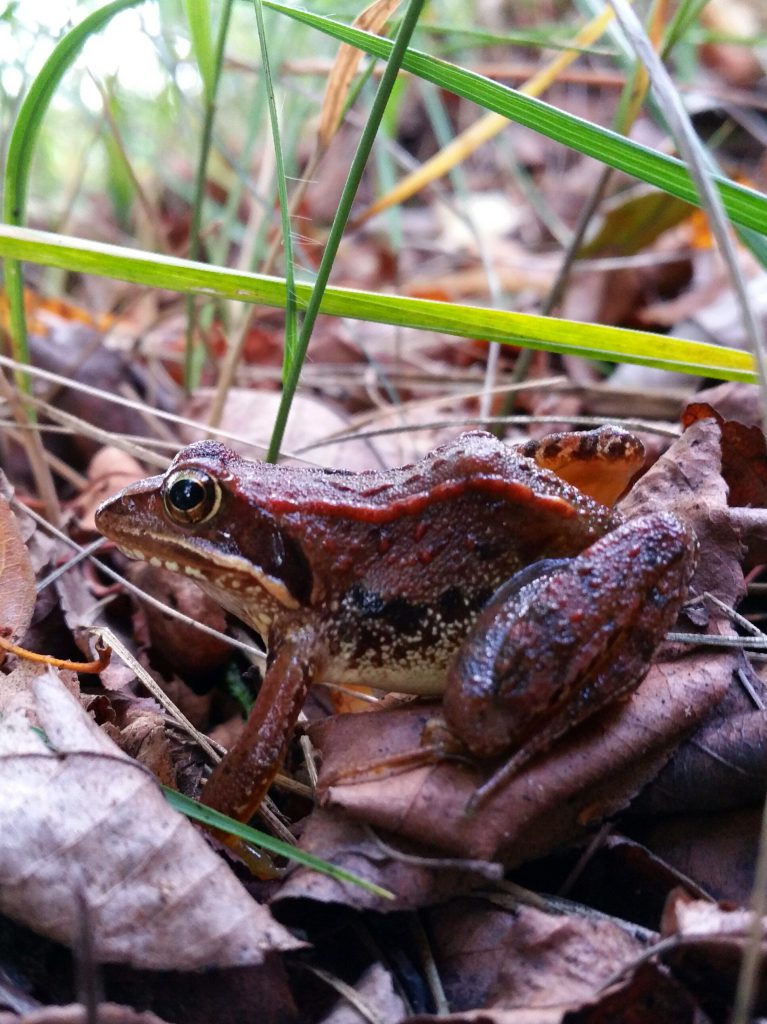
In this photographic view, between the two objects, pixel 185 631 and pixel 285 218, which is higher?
pixel 285 218

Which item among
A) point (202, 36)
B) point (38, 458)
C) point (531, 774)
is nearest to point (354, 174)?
point (202, 36)

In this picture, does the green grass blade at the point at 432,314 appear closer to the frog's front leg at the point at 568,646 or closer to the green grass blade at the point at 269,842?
the frog's front leg at the point at 568,646

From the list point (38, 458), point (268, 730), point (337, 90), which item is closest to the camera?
point (268, 730)

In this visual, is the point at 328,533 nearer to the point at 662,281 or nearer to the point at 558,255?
the point at 662,281

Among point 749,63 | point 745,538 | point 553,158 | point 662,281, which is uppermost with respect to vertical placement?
point 749,63

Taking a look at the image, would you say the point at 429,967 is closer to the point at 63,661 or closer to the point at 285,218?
the point at 63,661

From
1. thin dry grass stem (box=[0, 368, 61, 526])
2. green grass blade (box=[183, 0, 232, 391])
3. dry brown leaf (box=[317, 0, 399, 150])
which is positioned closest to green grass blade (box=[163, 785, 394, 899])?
thin dry grass stem (box=[0, 368, 61, 526])

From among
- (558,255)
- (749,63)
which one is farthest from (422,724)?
(749,63)
